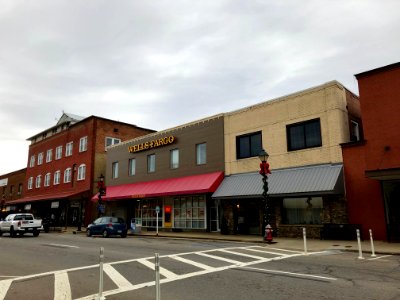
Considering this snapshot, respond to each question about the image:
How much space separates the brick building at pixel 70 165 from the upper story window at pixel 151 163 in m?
9.66

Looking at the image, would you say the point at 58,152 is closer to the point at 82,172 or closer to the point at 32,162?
the point at 82,172

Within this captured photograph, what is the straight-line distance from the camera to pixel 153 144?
33000 mm

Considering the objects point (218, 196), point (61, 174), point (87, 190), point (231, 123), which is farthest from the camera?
point (61, 174)

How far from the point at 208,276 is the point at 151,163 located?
971 inches

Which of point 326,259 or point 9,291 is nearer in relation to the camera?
point 9,291

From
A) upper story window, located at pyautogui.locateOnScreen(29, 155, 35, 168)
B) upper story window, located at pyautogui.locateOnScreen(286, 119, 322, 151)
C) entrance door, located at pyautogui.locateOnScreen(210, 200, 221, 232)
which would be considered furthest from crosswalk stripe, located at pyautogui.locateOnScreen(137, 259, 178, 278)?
upper story window, located at pyautogui.locateOnScreen(29, 155, 35, 168)

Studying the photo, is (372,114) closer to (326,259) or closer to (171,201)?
(326,259)

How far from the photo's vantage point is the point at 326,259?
12523 millimetres

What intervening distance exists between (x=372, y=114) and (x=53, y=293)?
16.7 m

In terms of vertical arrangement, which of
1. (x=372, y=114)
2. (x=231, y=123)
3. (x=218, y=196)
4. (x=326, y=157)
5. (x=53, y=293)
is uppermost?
(x=231, y=123)

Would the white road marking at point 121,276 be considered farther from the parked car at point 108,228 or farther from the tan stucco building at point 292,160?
the parked car at point 108,228

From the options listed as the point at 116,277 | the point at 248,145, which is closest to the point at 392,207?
the point at 248,145

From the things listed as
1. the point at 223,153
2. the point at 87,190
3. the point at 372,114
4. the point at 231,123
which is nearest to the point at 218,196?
the point at 223,153

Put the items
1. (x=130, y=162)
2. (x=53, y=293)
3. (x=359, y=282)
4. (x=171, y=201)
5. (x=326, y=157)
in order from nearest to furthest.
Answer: (x=53, y=293) < (x=359, y=282) < (x=326, y=157) < (x=171, y=201) < (x=130, y=162)
